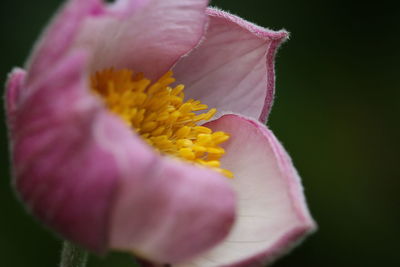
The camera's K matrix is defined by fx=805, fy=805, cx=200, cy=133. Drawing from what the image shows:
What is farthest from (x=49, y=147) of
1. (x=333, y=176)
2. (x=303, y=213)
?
(x=333, y=176)

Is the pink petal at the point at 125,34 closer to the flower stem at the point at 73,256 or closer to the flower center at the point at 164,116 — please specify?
the flower center at the point at 164,116

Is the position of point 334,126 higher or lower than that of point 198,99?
lower

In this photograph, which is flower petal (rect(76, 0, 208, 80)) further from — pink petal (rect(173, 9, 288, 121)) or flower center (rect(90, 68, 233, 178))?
pink petal (rect(173, 9, 288, 121))

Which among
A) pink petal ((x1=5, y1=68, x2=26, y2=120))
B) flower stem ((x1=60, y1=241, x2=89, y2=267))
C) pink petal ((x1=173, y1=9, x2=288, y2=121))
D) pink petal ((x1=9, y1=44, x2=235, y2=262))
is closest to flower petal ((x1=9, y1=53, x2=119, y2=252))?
pink petal ((x1=9, y1=44, x2=235, y2=262))

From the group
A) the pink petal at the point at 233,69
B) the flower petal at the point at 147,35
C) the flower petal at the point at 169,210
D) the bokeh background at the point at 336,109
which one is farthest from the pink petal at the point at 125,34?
the bokeh background at the point at 336,109

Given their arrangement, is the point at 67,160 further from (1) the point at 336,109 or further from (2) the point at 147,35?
(1) the point at 336,109

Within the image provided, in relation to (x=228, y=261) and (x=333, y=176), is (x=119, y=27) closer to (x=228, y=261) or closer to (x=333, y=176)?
(x=228, y=261)

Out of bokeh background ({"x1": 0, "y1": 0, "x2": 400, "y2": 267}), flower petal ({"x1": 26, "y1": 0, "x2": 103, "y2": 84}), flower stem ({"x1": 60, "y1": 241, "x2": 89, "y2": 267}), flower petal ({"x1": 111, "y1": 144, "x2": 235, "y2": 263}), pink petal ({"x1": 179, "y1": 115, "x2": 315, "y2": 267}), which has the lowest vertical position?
bokeh background ({"x1": 0, "y1": 0, "x2": 400, "y2": 267})
